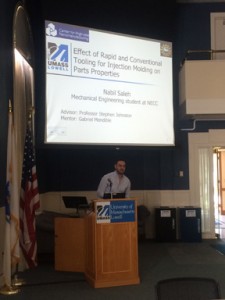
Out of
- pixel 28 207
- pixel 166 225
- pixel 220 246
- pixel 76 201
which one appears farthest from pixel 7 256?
pixel 220 246

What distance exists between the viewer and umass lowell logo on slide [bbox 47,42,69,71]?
5.85m

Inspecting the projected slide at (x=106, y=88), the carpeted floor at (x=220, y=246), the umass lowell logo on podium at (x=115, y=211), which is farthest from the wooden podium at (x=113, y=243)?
the carpeted floor at (x=220, y=246)

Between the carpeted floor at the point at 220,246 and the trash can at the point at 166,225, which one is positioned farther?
the trash can at the point at 166,225

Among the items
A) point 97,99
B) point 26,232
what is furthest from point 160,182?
point 26,232

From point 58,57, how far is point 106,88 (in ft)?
2.98

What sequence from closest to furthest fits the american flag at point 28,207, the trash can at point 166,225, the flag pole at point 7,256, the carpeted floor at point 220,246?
the flag pole at point 7,256 < the american flag at point 28,207 < the carpeted floor at point 220,246 < the trash can at point 166,225

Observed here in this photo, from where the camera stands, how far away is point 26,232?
4871mm

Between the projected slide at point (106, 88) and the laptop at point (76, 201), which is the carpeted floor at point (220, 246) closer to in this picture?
the projected slide at point (106, 88)

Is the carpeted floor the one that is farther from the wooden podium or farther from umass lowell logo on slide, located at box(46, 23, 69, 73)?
umass lowell logo on slide, located at box(46, 23, 69, 73)

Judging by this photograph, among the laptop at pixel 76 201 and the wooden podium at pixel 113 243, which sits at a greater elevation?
the laptop at pixel 76 201

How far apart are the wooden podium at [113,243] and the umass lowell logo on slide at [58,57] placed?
240 centimetres

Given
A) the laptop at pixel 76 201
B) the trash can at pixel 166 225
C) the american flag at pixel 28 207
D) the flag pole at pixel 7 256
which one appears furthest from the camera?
the trash can at pixel 166 225

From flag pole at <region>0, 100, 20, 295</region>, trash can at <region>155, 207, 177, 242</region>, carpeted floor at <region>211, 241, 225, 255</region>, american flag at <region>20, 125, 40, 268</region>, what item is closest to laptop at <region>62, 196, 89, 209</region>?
american flag at <region>20, 125, 40, 268</region>

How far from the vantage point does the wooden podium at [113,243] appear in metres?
4.56
